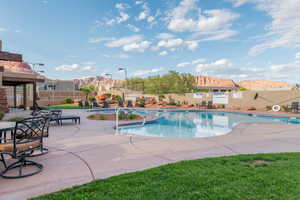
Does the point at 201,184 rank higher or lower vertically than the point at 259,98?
lower

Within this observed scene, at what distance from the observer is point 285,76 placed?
39375mm

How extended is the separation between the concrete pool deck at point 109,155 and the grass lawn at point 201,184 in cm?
36

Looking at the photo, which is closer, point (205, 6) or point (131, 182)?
point (131, 182)

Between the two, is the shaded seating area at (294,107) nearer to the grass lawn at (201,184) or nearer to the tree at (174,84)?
the tree at (174,84)

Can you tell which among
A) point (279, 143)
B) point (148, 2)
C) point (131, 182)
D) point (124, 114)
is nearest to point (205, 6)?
point (148, 2)

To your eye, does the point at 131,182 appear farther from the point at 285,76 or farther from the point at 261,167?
the point at 285,76

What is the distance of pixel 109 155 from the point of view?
11.6 feet

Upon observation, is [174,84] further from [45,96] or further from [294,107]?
[45,96]

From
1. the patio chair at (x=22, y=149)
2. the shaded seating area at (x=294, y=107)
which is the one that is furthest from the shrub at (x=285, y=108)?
the patio chair at (x=22, y=149)

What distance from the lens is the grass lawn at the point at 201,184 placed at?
1.96 m

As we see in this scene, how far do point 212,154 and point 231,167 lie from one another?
89cm

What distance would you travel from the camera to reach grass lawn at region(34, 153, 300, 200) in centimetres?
196

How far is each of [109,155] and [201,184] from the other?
1.99 m

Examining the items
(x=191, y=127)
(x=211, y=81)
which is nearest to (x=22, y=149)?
(x=191, y=127)
